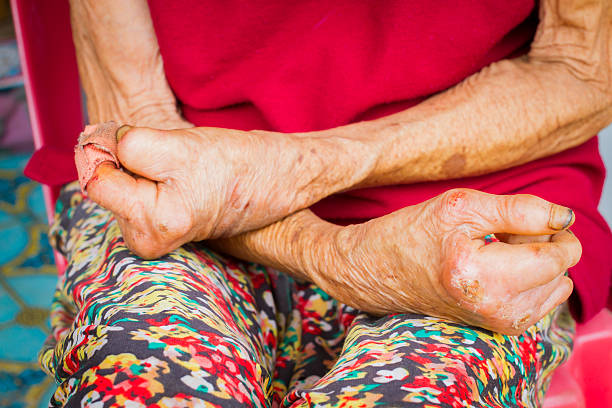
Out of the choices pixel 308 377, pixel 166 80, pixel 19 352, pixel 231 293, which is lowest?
pixel 19 352

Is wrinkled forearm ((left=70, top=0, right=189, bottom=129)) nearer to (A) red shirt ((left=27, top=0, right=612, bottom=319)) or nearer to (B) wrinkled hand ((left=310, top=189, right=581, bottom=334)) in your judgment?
(A) red shirt ((left=27, top=0, right=612, bottom=319))

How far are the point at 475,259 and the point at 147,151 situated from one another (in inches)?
15.0

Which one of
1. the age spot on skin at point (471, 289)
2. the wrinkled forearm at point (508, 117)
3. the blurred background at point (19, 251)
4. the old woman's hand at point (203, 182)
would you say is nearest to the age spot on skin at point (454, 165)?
the wrinkled forearm at point (508, 117)

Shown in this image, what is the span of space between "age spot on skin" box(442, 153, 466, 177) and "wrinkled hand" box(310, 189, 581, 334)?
0.73 ft

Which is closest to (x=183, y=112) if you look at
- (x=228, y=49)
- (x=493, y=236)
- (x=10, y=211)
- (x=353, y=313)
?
(x=228, y=49)

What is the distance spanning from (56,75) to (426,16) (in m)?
0.78

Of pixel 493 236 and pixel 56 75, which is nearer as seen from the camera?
pixel 493 236

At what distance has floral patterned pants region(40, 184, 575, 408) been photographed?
1.84 ft

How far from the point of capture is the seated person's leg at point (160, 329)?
554 mm

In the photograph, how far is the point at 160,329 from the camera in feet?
2.01

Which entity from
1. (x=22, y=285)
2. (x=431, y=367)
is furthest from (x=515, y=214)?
(x=22, y=285)

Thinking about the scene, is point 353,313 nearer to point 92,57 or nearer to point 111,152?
point 111,152

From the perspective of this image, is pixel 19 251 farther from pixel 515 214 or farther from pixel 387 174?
pixel 515 214

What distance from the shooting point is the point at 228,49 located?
3.22 feet
